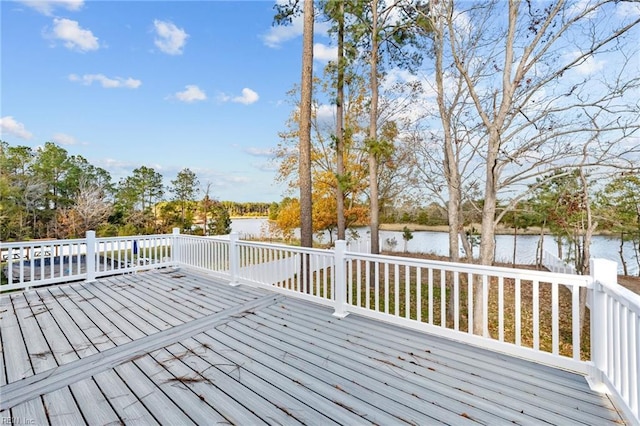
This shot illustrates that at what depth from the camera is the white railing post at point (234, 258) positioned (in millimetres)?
4891

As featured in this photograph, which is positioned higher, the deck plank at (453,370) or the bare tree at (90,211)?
the bare tree at (90,211)

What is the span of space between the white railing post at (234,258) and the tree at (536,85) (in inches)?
172

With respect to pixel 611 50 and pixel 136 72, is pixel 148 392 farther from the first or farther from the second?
pixel 136 72

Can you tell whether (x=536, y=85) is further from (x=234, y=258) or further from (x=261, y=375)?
(x=261, y=375)

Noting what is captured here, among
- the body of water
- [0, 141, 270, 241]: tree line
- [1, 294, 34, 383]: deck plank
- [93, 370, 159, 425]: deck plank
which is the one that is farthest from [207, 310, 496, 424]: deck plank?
[0, 141, 270, 241]: tree line

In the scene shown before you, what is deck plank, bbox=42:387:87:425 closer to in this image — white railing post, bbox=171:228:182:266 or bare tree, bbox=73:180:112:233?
white railing post, bbox=171:228:182:266

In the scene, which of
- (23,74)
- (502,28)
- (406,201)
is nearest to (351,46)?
(502,28)

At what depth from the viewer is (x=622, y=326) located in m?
1.68

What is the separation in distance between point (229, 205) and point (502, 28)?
68.0 ft

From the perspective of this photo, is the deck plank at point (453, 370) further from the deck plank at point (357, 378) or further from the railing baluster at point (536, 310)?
the railing baluster at point (536, 310)

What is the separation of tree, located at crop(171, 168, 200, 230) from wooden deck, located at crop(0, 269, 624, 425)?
18.4 metres

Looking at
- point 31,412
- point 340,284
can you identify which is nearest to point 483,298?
point 340,284

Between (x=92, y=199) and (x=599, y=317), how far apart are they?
2091cm

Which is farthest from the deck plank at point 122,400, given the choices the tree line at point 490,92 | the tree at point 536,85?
the tree at point 536,85
